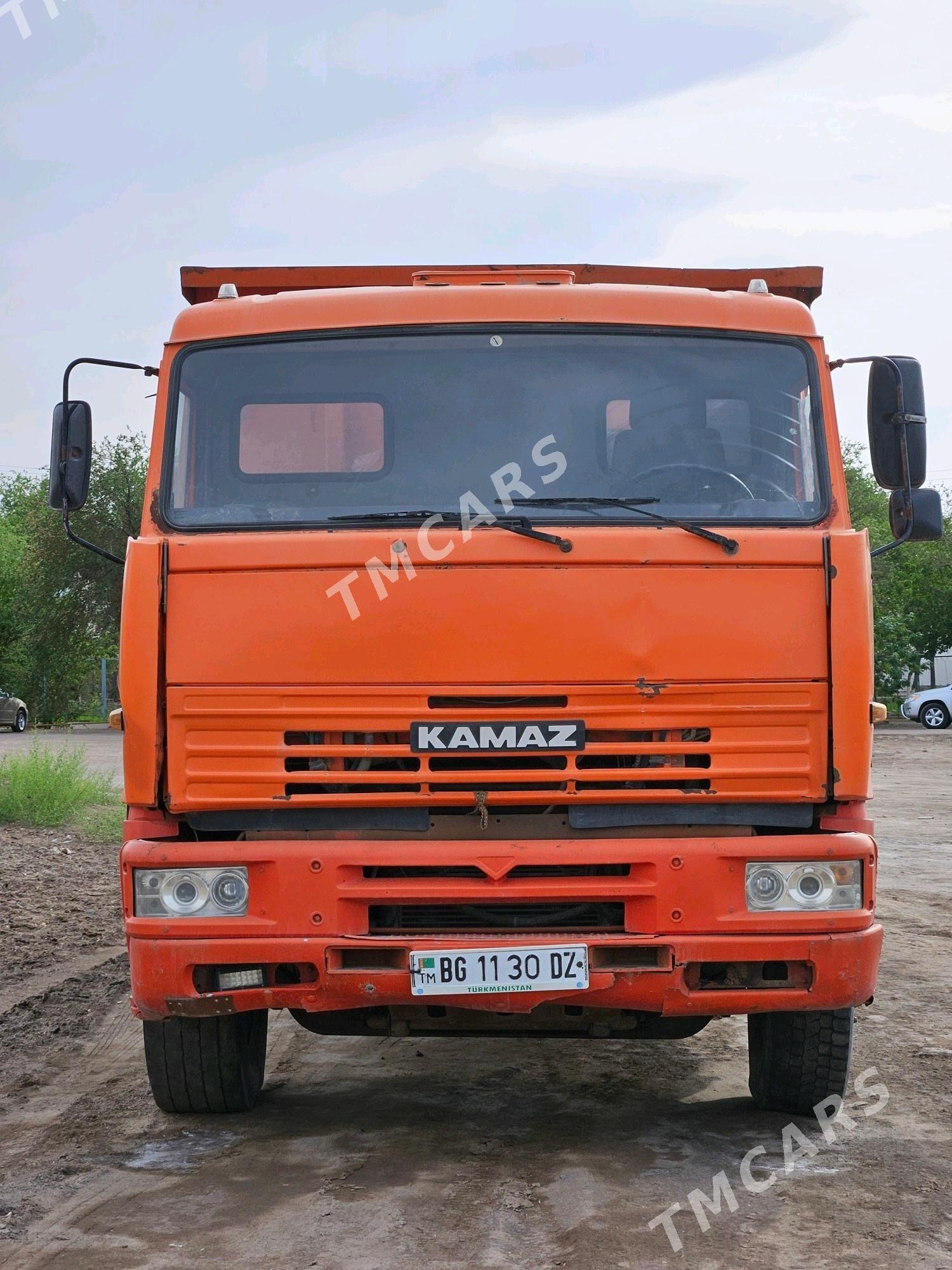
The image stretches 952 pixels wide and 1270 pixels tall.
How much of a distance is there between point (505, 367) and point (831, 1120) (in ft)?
9.22

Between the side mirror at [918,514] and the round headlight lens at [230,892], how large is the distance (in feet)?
8.47

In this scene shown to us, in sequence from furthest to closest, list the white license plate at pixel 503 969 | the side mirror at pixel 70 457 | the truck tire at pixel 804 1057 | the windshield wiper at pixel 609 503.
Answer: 1. the side mirror at pixel 70 457
2. the truck tire at pixel 804 1057
3. the windshield wiper at pixel 609 503
4. the white license plate at pixel 503 969

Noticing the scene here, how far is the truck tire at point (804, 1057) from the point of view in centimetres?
511

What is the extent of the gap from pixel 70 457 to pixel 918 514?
9.99 feet

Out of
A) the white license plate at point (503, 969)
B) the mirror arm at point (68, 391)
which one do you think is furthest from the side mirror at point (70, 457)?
the white license plate at point (503, 969)

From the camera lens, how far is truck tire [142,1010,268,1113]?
518 centimetres

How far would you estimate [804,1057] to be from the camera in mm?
5145

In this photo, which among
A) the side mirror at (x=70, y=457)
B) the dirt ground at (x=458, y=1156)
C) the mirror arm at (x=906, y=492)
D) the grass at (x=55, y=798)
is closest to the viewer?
the dirt ground at (x=458, y=1156)

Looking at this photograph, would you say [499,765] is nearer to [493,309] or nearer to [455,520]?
[455,520]

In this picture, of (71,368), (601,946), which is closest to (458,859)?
(601,946)

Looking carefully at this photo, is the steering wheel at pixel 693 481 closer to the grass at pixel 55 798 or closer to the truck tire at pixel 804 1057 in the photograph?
the truck tire at pixel 804 1057

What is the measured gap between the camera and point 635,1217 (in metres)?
4.14

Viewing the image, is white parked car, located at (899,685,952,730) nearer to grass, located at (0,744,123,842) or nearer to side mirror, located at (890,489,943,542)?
grass, located at (0,744,123,842)

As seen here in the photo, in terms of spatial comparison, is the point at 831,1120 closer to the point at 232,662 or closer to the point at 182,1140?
the point at 182,1140
